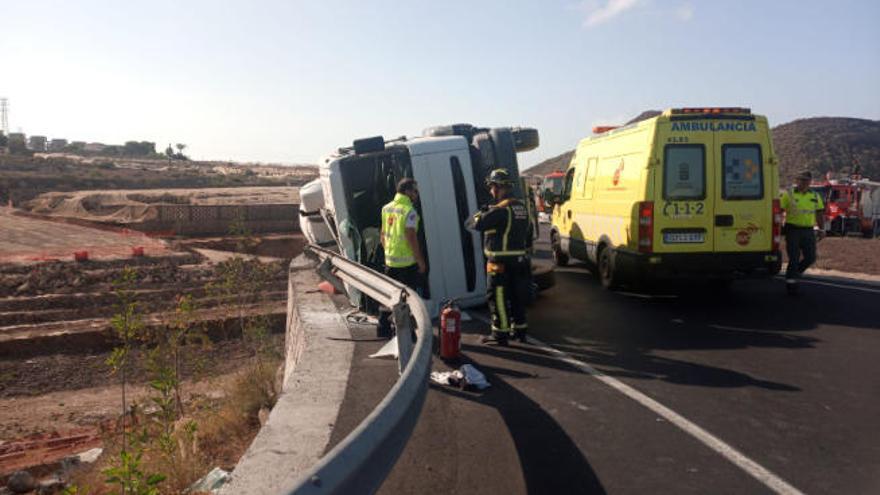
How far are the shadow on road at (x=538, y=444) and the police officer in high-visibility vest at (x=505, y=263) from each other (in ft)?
4.41

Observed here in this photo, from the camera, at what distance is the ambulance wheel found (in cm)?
1080

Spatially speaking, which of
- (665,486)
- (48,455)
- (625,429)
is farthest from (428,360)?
Result: (48,455)

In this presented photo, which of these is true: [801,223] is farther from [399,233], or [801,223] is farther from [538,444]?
[538,444]

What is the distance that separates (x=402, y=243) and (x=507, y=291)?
1233 millimetres

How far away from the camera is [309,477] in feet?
6.91

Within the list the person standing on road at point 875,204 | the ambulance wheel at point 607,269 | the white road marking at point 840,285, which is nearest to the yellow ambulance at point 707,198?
Answer: the ambulance wheel at point 607,269

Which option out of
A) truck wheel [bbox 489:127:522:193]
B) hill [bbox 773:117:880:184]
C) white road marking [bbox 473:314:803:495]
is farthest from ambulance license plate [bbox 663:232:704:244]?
hill [bbox 773:117:880:184]

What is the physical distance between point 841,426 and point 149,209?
36.0 m

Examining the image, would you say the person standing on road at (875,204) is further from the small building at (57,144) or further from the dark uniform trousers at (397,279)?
the small building at (57,144)

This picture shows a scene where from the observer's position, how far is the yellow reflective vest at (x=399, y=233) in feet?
24.8

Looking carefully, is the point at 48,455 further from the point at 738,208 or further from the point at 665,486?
the point at 738,208

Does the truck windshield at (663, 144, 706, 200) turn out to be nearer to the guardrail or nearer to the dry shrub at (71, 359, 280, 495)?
the dry shrub at (71, 359, 280, 495)

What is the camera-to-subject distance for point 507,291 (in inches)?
299

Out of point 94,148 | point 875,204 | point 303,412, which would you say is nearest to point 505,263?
point 303,412
